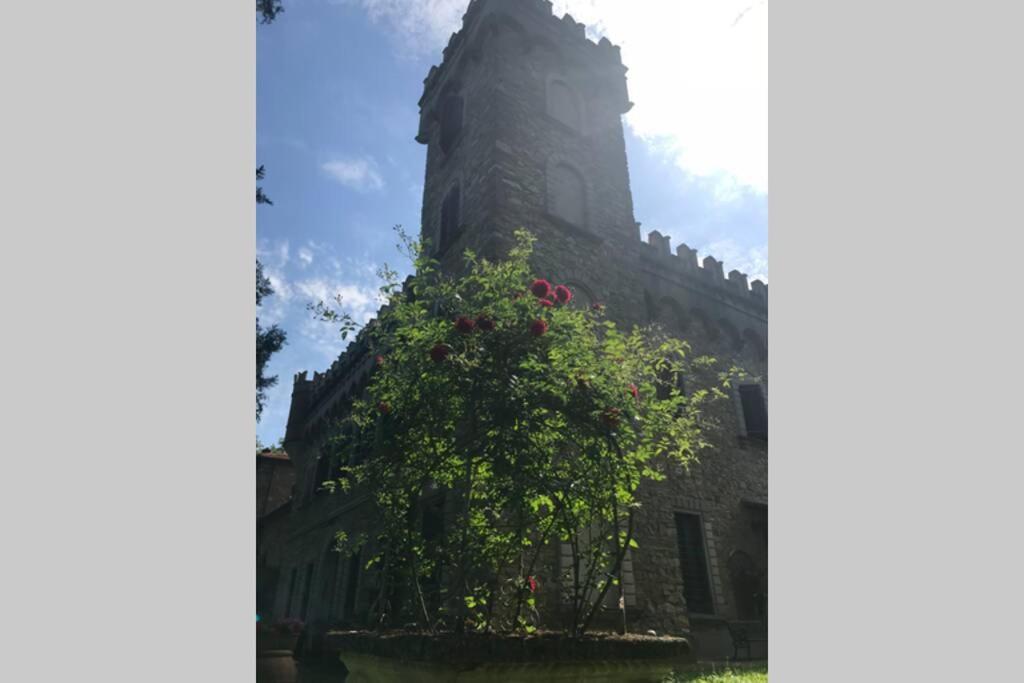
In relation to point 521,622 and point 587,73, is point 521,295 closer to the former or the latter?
point 521,622

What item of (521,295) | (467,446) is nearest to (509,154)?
(521,295)

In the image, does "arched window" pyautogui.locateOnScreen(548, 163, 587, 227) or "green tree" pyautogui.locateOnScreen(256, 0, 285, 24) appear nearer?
"green tree" pyautogui.locateOnScreen(256, 0, 285, 24)

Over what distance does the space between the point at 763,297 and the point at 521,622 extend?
13.4m

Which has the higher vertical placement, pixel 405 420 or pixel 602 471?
pixel 405 420

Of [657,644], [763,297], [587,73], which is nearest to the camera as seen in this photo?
[657,644]

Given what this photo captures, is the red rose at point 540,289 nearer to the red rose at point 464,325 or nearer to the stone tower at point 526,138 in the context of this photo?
the red rose at point 464,325

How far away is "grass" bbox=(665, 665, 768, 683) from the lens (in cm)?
701

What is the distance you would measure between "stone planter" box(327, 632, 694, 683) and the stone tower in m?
7.63

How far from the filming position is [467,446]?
352 centimetres

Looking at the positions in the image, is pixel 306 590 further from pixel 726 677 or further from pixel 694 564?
pixel 726 677

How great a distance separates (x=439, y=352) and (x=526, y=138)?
29.5ft

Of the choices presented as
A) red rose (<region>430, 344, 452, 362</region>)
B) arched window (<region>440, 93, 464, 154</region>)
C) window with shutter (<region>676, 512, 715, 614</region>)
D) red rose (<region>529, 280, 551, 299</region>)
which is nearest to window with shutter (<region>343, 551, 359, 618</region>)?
window with shutter (<region>676, 512, 715, 614</region>)

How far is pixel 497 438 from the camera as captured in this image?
Result: 3.36 m

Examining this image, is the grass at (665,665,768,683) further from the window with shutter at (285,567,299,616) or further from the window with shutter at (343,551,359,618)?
the window with shutter at (285,567,299,616)
